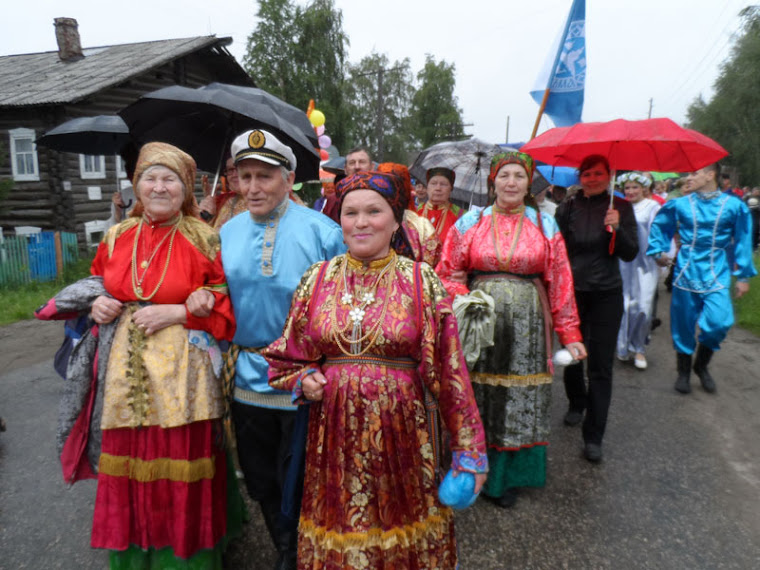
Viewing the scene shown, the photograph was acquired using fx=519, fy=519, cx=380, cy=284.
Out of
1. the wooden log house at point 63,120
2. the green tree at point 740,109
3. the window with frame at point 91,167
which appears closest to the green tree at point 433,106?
the green tree at point 740,109

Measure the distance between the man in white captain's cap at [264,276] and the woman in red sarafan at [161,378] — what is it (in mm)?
93

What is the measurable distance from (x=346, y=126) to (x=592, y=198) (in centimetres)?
2681

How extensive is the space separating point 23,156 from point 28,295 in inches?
276

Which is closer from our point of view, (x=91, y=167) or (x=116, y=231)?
(x=116, y=231)

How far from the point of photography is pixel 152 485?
222cm

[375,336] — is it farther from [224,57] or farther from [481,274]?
[224,57]

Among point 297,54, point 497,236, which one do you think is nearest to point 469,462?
point 497,236

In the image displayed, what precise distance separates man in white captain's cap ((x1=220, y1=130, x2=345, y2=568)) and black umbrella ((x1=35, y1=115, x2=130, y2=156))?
3.91 meters

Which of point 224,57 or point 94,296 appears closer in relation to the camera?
point 94,296

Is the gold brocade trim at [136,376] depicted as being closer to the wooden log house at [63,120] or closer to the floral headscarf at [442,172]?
the floral headscarf at [442,172]

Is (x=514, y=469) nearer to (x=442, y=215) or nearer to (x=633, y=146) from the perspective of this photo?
(x=633, y=146)

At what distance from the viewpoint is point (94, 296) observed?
2.26 meters

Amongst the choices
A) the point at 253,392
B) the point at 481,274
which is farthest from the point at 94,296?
the point at 481,274

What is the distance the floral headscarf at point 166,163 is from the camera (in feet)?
7.18
